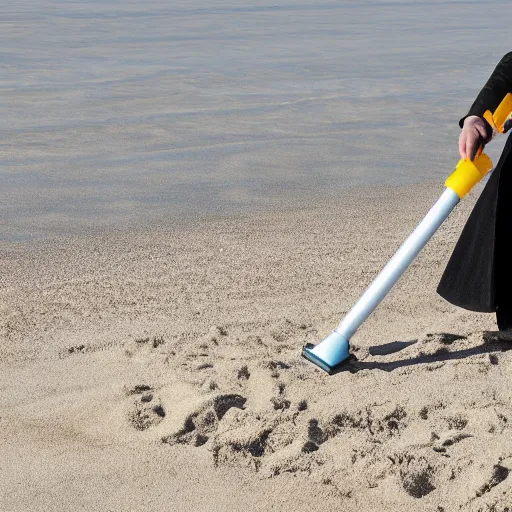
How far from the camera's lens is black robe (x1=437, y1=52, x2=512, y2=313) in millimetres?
3770

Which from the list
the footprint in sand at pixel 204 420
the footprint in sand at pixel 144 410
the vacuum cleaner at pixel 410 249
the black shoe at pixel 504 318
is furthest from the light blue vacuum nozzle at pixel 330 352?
the black shoe at pixel 504 318

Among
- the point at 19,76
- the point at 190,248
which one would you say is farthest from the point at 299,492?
the point at 19,76

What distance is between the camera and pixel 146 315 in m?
4.34

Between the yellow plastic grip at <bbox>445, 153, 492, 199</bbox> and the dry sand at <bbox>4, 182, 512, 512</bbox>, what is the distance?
731 mm

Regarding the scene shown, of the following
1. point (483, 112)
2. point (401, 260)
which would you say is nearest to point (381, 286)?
point (401, 260)

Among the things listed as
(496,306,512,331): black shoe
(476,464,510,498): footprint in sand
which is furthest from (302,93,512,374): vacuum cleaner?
(476,464,510,498): footprint in sand

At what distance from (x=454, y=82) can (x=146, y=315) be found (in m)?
8.05

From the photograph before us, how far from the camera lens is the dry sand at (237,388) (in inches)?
113

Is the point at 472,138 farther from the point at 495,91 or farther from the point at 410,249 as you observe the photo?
the point at 410,249

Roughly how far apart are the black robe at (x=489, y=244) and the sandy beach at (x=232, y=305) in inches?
8.0

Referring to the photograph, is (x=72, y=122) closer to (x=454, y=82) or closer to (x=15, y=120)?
(x=15, y=120)

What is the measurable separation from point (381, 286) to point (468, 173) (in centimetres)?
55

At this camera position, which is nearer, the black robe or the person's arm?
the person's arm

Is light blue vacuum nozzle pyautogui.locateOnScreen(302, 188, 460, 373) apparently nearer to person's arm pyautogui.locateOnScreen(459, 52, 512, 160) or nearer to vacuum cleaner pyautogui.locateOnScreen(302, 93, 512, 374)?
vacuum cleaner pyautogui.locateOnScreen(302, 93, 512, 374)
